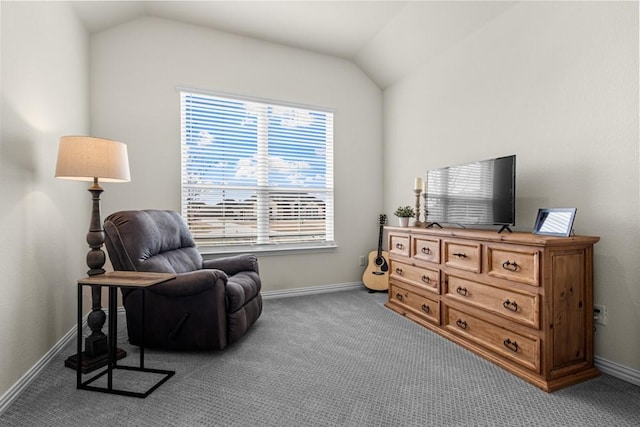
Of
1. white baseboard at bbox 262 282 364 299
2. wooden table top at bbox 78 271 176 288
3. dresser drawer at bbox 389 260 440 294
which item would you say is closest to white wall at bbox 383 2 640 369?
dresser drawer at bbox 389 260 440 294

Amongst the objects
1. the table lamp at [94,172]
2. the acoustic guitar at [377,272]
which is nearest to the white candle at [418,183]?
the acoustic guitar at [377,272]

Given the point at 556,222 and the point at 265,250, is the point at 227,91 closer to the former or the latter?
the point at 265,250

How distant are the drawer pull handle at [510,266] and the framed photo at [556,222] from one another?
0.30 metres

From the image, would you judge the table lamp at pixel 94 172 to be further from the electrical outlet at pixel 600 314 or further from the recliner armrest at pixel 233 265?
the electrical outlet at pixel 600 314

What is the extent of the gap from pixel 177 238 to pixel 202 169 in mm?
973

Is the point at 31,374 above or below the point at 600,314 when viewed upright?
below

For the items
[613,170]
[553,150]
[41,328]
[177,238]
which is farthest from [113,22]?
[613,170]

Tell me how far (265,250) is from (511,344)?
98.4 inches

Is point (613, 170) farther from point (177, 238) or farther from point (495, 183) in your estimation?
point (177, 238)

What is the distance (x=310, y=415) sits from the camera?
1.60 m

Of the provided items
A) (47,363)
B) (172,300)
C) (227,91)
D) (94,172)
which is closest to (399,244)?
(172,300)

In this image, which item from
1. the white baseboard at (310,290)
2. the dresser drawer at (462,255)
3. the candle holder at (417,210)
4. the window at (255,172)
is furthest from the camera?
the white baseboard at (310,290)

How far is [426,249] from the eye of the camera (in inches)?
112

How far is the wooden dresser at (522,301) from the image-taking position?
6.09 feet
